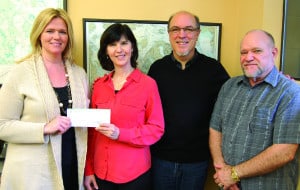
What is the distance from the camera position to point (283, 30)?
1.95 meters

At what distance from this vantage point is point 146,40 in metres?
2.18

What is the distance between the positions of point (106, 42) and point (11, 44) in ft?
2.47

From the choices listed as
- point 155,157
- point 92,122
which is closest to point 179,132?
point 155,157

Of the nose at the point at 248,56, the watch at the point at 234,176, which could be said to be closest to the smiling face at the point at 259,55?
the nose at the point at 248,56

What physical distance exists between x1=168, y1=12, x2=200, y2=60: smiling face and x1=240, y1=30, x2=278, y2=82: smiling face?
0.41 m

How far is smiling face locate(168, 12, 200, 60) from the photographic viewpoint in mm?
1895

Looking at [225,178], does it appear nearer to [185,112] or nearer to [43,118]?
[185,112]

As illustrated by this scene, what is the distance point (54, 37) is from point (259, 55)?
A: 1141mm

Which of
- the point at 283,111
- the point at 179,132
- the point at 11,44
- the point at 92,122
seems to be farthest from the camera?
the point at 11,44

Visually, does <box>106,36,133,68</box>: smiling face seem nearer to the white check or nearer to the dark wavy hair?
the dark wavy hair

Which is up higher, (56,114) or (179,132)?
(56,114)

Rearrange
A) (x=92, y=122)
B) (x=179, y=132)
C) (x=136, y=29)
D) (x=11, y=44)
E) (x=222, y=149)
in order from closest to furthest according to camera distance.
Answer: (x=92, y=122), (x=222, y=149), (x=179, y=132), (x=11, y=44), (x=136, y=29)

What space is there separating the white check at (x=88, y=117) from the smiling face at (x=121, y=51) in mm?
319

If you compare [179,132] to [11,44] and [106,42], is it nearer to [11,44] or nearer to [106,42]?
[106,42]
